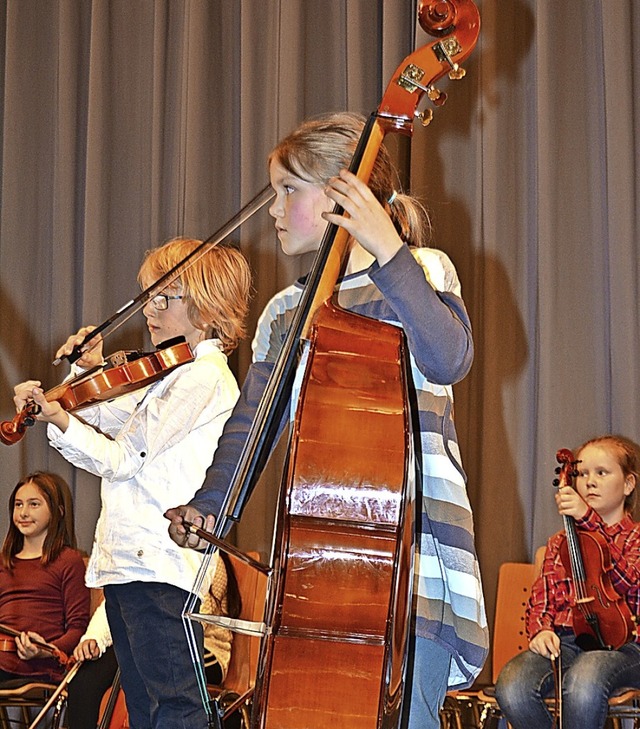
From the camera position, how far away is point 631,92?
11.6 ft

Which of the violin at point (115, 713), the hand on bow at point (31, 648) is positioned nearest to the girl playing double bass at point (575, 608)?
the violin at point (115, 713)

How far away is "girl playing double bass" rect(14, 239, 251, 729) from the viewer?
6.89ft

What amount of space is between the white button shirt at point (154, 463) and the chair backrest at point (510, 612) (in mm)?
→ 1332

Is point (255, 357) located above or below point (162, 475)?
above

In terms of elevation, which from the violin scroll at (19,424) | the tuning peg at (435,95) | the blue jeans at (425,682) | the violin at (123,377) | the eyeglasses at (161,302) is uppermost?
the tuning peg at (435,95)

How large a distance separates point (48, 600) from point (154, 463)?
1482 millimetres

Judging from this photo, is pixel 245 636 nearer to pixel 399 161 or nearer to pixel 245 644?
pixel 245 644

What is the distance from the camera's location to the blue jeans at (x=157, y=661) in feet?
6.82

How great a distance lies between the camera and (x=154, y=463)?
7.34ft

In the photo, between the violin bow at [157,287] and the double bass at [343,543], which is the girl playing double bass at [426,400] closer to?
the double bass at [343,543]

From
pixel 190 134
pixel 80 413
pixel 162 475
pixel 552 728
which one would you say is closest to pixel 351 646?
pixel 162 475

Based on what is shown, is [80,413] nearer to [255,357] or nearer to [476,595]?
[255,357]

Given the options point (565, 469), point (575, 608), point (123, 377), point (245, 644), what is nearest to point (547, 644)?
point (575, 608)

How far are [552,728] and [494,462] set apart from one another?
961mm
